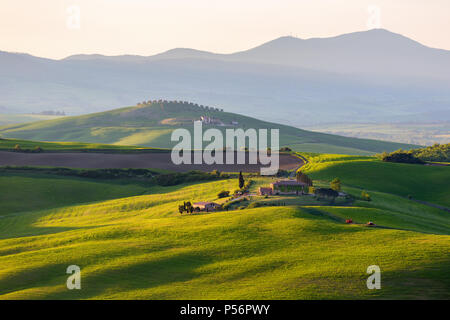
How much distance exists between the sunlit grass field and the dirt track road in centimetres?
5545

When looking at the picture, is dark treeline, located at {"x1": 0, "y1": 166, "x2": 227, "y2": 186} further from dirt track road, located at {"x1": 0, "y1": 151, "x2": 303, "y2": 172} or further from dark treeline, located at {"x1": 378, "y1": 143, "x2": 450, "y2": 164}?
dark treeline, located at {"x1": 378, "y1": 143, "x2": 450, "y2": 164}

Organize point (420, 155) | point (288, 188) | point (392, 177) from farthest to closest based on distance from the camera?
1. point (420, 155)
2. point (392, 177)
3. point (288, 188)

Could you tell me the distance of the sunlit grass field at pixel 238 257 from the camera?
136ft

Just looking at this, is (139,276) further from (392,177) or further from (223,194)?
(392,177)

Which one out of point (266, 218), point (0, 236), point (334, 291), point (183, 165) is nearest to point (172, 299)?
point (334, 291)

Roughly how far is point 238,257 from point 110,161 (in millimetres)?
90786

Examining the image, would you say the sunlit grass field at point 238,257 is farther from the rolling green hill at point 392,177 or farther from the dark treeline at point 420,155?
the dark treeline at point 420,155

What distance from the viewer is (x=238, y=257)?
162 ft

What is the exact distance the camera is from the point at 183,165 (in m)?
134

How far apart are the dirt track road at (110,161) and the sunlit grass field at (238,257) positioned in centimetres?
5545

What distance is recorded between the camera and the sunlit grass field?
4150cm

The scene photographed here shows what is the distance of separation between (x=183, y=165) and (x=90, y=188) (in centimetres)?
3200

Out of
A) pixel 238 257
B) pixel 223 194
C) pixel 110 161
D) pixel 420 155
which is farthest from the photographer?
pixel 420 155

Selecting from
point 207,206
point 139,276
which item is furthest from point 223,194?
point 139,276
